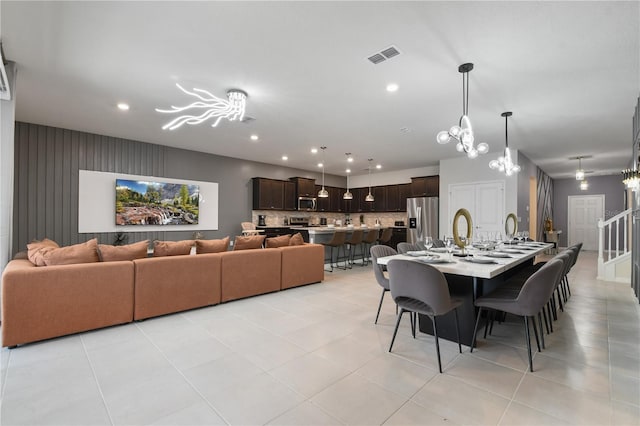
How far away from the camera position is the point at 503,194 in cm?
695

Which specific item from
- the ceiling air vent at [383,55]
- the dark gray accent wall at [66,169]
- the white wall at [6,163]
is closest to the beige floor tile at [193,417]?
the white wall at [6,163]

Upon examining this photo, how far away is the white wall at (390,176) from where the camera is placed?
9109mm

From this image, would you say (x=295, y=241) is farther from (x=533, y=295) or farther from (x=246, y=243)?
(x=533, y=295)

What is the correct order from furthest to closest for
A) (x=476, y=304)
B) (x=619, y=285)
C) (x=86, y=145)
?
(x=86, y=145) < (x=619, y=285) < (x=476, y=304)

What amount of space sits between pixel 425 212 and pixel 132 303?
7472 mm

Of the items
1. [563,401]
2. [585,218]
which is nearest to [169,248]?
[563,401]

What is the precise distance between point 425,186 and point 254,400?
8.02 m

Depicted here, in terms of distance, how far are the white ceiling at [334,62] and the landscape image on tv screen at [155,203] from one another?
145cm

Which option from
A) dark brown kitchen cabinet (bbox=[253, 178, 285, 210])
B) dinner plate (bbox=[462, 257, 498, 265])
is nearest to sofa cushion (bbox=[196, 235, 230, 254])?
dinner plate (bbox=[462, 257, 498, 265])

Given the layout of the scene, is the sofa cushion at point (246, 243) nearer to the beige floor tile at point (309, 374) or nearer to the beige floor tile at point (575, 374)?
the beige floor tile at point (309, 374)

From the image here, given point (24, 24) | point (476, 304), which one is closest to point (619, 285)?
point (476, 304)

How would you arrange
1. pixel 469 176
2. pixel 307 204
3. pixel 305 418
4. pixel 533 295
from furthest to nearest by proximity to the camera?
pixel 307 204 < pixel 469 176 < pixel 533 295 < pixel 305 418

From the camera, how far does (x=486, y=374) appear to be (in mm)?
2281

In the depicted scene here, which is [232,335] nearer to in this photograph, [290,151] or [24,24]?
[24,24]
